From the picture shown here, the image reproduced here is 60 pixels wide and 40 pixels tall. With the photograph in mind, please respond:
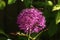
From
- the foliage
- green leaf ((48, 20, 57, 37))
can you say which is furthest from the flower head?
green leaf ((48, 20, 57, 37))

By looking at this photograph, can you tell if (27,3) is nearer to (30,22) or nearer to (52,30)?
(52,30)

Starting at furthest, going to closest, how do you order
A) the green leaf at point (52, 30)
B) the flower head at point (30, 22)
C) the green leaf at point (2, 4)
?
the green leaf at point (2, 4) < the green leaf at point (52, 30) < the flower head at point (30, 22)

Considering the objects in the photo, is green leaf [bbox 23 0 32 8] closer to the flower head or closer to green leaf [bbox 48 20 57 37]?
green leaf [bbox 48 20 57 37]

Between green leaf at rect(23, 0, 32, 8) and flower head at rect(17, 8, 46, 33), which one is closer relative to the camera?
flower head at rect(17, 8, 46, 33)

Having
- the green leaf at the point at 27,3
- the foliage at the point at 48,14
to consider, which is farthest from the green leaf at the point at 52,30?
the green leaf at the point at 27,3

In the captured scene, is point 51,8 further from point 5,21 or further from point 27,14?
point 27,14

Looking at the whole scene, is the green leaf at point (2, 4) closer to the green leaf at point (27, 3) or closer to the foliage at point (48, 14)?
the foliage at point (48, 14)

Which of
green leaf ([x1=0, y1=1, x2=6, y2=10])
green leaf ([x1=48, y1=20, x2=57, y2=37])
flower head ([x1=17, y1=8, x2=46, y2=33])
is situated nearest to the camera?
flower head ([x1=17, y1=8, x2=46, y2=33])

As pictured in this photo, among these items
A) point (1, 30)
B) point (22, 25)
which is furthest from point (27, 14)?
point (1, 30)

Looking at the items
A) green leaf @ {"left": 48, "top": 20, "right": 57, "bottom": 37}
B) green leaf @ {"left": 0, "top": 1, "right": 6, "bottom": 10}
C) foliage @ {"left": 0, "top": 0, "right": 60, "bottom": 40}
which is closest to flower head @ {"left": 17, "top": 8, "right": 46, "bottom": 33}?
foliage @ {"left": 0, "top": 0, "right": 60, "bottom": 40}

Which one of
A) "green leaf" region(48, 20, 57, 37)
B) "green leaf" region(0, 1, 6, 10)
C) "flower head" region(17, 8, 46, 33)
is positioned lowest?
"green leaf" region(48, 20, 57, 37)

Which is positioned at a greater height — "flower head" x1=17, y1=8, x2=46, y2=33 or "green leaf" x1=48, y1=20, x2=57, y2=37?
"flower head" x1=17, y1=8, x2=46, y2=33

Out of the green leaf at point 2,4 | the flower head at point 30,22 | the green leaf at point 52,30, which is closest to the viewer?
the flower head at point 30,22

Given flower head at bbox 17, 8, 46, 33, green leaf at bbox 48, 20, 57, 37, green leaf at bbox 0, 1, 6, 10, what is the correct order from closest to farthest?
flower head at bbox 17, 8, 46, 33 → green leaf at bbox 48, 20, 57, 37 → green leaf at bbox 0, 1, 6, 10
